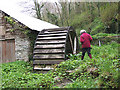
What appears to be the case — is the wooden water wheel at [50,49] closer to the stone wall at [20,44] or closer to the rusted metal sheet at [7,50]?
the stone wall at [20,44]

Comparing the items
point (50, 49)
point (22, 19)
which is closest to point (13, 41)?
point (22, 19)

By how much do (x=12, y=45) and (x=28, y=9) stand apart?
1541 centimetres

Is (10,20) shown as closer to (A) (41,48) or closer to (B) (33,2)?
(A) (41,48)

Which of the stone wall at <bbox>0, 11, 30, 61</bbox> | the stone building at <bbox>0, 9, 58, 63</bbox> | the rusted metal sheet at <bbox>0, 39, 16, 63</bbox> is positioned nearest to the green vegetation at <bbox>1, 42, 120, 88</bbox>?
the stone wall at <bbox>0, 11, 30, 61</bbox>

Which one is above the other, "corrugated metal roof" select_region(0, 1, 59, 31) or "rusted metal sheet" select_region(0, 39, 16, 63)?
"corrugated metal roof" select_region(0, 1, 59, 31)

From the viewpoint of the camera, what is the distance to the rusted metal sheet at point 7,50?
8336 millimetres

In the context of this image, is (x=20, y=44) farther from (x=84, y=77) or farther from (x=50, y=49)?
(x=84, y=77)

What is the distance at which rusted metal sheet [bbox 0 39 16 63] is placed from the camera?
8336 millimetres

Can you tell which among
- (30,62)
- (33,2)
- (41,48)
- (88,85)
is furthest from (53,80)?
(33,2)

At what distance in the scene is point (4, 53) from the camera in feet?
27.9

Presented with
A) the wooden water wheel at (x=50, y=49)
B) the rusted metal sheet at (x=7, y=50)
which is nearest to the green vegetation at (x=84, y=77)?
the wooden water wheel at (x=50, y=49)

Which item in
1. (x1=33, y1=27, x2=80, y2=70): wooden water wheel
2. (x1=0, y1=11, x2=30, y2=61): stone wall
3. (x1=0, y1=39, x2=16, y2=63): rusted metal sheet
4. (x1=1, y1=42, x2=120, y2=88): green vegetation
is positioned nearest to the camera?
(x1=1, y1=42, x2=120, y2=88): green vegetation

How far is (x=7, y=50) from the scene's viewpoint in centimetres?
843

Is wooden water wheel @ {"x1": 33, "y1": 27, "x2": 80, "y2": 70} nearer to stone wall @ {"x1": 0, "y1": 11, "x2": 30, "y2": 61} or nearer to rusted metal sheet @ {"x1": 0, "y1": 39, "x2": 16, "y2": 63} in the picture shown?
stone wall @ {"x1": 0, "y1": 11, "x2": 30, "y2": 61}
